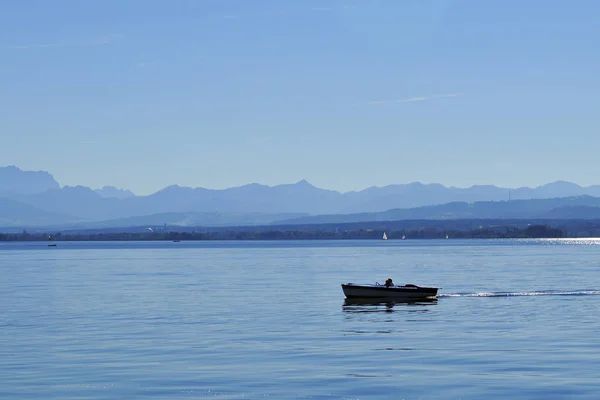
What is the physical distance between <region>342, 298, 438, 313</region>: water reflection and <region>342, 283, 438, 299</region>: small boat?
1.28 feet

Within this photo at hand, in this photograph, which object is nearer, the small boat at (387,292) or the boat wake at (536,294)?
the small boat at (387,292)

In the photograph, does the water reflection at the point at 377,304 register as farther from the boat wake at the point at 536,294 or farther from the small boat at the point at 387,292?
the boat wake at the point at 536,294

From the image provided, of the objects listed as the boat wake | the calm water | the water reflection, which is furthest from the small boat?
the boat wake

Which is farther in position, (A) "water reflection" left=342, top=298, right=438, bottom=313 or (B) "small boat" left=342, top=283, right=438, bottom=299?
(B) "small boat" left=342, top=283, right=438, bottom=299

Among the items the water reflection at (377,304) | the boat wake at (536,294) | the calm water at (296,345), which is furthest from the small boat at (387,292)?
the boat wake at (536,294)

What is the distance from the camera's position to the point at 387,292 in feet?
287

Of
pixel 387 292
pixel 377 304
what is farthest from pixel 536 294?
pixel 377 304

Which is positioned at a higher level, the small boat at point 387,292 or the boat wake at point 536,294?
the small boat at point 387,292

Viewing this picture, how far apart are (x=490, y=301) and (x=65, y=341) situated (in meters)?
40.7

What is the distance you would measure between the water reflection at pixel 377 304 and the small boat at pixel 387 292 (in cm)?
39

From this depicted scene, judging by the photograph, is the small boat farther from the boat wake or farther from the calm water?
the boat wake

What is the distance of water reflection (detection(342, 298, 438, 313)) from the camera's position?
78.8 meters

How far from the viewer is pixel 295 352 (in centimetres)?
4950

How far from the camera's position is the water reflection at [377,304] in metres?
78.8
